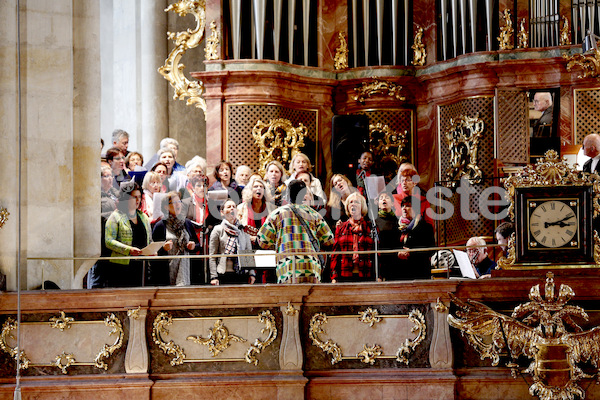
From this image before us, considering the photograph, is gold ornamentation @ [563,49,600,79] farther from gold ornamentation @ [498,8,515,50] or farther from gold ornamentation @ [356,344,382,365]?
gold ornamentation @ [356,344,382,365]

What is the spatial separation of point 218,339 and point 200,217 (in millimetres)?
2044

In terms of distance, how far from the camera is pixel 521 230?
39.3 feet

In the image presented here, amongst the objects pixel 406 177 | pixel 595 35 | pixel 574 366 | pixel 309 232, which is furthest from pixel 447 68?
pixel 574 366

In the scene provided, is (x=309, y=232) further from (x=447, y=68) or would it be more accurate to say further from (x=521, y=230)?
(x=447, y=68)

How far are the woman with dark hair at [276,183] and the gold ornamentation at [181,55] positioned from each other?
3030 mm

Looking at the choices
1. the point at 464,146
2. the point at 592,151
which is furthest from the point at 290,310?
the point at 464,146

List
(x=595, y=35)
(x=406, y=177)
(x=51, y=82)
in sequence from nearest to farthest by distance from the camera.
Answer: (x=51, y=82) → (x=406, y=177) → (x=595, y=35)

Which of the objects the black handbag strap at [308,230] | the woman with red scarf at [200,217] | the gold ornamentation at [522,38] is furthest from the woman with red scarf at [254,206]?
the gold ornamentation at [522,38]

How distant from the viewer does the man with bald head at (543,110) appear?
16.7 metres

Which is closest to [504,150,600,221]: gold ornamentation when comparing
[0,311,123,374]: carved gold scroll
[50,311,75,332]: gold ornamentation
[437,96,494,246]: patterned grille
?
[0,311,123,374]: carved gold scroll

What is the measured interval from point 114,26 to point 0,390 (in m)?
8.36

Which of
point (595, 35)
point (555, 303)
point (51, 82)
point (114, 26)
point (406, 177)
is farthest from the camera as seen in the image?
point (114, 26)

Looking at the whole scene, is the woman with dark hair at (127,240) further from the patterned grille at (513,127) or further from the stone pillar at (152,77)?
the stone pillar at (152,77)

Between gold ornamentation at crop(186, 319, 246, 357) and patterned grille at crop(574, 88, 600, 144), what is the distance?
6143 millimetres
